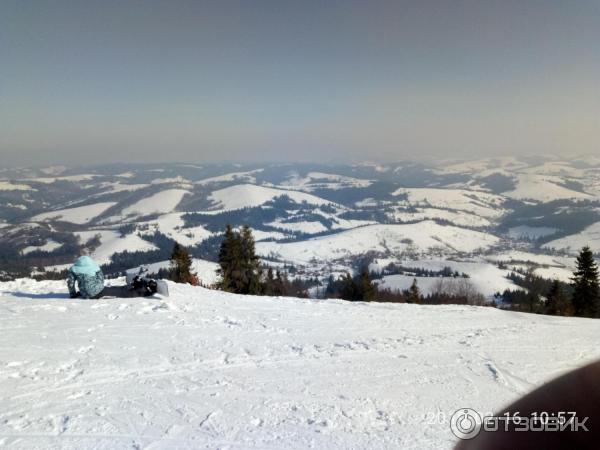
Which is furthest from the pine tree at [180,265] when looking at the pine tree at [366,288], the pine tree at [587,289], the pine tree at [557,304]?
the pine tree at [587,289]

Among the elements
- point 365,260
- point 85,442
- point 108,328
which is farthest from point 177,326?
point 365,260

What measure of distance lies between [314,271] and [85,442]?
14859 cm

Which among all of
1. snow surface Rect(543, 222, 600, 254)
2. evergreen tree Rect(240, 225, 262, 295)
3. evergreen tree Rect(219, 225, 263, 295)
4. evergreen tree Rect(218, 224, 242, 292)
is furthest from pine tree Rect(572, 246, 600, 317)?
snow surface Rect(543, 222, 600, 254)

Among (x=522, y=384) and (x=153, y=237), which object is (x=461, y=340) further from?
(x=153, y=237)

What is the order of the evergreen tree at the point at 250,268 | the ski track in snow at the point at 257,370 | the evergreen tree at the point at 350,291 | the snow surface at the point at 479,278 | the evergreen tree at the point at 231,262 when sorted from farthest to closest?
the snow surface at the point at 479,278, the evergreen tree at the point at 350,291, the evergreen tree at the point at 250,268, the evergreen tree at the point at 231,262, the ski track in snow at the point at 257,370

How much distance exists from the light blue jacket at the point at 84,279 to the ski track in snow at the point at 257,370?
2.84ft

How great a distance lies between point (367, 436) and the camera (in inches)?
229

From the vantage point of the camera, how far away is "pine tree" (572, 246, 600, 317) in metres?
29.3

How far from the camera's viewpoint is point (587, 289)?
29.6 m

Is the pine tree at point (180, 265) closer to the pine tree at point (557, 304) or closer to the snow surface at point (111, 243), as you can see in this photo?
the pine tree at point (557, 304)

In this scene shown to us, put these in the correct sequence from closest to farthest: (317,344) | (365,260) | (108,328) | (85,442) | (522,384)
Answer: (85,442)
(522,384)
(317,344)
(108,328)
(365,260)

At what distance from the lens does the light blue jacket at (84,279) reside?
14125mm

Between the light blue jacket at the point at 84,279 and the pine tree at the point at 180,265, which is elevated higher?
the light blue jacket at the point at 84,279

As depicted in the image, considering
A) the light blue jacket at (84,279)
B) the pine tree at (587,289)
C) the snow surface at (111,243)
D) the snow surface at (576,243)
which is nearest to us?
the light blue jacket at (84,279)
